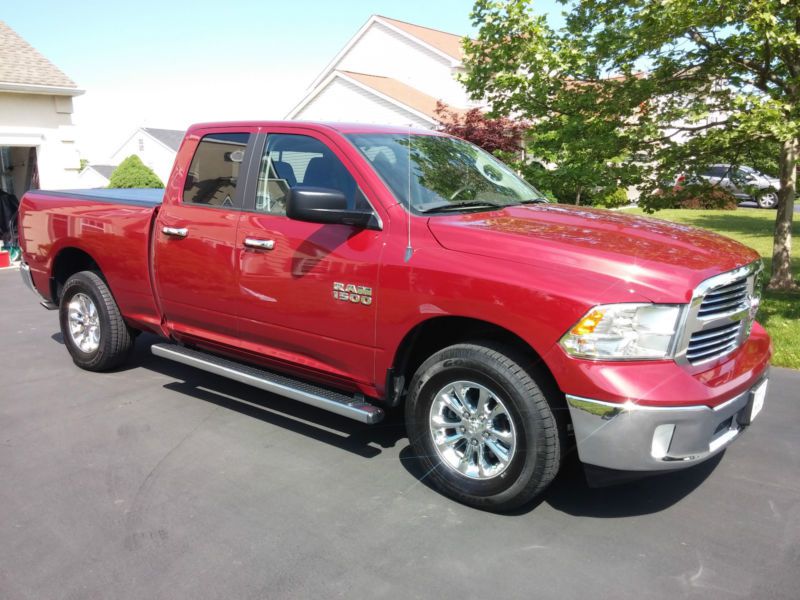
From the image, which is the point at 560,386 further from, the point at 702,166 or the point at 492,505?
the point at 702,166

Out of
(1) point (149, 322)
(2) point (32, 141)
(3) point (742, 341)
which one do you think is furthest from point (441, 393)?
(2) point (32, 141)

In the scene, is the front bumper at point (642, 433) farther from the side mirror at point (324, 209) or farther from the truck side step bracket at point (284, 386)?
the side mirror at point (324, 209)

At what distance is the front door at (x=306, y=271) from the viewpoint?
4.03 metres

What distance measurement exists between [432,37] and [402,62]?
5.83 ft

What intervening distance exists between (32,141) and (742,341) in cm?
1529

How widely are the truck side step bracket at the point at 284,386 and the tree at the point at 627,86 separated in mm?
5013

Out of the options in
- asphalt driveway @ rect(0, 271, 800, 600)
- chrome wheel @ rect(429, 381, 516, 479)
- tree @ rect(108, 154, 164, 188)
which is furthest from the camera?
tree @ rect(108, 154, 164, 188)

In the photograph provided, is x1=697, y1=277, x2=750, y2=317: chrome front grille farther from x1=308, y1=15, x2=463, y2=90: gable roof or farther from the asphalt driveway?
x1=308, y1=15, x2=463, y2=90: gable roof

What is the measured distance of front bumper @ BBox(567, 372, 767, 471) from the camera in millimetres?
3172

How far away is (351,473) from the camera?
421 centimetres

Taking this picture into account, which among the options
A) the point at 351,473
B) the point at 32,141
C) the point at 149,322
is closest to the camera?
the point at 351,473

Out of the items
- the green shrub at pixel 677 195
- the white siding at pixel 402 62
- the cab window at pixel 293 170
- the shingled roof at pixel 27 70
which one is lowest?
the green shrub at pixel 677 195

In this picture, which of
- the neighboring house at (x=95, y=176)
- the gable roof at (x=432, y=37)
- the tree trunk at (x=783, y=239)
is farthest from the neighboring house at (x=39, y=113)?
the neighboring house at (x=95, y=176)

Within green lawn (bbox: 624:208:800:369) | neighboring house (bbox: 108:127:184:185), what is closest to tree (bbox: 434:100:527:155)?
green lawn (bbox: 624:208:800:369)
